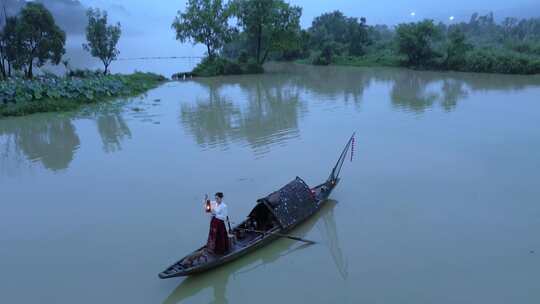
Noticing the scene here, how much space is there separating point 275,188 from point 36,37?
21.0m

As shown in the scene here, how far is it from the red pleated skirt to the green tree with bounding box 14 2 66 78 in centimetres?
2258

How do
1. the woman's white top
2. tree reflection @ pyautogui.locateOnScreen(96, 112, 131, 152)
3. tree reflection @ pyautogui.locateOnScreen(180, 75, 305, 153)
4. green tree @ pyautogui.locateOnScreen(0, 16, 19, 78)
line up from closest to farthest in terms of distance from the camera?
the woman's white top → tree reflection @ pyautogui.locateOnScreen(96, 112, 131, 152) → tree reflection @ pyautogui.locateOnScreen(180, 75, 305, 153) → green tree @ pyautogui.locateOnScreen(0, 16, 19, 78)

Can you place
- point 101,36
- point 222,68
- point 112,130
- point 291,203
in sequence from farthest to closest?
point 222,68 < point 101,36 < point 112,130 < point 291,203

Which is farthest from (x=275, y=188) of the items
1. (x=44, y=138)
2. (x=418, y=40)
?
(x=418, y=40)

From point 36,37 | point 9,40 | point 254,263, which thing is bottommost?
point 254,263

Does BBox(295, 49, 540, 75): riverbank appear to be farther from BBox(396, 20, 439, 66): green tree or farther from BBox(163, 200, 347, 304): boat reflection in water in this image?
BBox(163, 200, 347, 304): boat reflection in water

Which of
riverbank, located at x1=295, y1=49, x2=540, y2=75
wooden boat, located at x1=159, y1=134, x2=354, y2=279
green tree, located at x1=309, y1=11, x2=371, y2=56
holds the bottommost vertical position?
wooden boat, located at x1=159, y1=134, x2=354, y2=279

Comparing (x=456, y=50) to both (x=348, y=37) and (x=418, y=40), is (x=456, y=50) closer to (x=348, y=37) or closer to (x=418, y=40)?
(x=418, y=40)

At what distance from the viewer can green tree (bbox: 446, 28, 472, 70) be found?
109 feet

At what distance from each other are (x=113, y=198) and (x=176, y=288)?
391 centimetres

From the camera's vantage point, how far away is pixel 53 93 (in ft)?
68.5

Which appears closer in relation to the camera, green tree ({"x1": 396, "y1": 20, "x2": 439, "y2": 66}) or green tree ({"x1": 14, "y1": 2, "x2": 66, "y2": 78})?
green tree ({"x1": 14, "y1": 2, "x2": 66, "y2": 78})

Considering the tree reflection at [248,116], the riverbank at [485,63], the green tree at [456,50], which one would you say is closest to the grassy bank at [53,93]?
the tree reflection at [248,116]

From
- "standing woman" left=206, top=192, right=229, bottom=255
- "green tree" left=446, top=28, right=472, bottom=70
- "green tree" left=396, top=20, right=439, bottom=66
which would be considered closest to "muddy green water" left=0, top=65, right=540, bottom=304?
"standing woman" left=206, top=192, right=229, bottom=255
